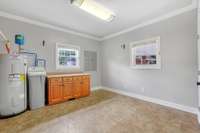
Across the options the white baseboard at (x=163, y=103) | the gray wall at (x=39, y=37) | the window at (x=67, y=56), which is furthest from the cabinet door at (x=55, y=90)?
the white baseboard at (x=163, y=103)

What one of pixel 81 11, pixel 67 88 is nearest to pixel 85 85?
pixel 67 88

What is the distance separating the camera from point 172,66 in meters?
2.82

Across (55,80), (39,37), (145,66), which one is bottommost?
(55,80)

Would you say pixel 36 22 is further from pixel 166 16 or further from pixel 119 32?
pixel 166 16

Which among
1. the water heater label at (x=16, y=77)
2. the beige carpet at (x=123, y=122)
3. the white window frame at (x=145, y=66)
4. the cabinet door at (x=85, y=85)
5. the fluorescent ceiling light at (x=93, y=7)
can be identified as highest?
the fluorescent ceiling light at (x=93, y=7)

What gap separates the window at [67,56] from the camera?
3854 mm

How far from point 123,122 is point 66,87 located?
2166 mm

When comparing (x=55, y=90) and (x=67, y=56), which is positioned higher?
(x=67, y=56)

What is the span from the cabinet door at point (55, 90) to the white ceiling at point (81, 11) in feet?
6.36

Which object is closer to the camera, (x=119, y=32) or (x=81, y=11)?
(x=81, y=11)

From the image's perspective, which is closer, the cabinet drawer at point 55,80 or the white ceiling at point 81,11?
the white ceiling at point 81,11

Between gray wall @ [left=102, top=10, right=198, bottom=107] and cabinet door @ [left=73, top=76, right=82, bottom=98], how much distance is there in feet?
6.03

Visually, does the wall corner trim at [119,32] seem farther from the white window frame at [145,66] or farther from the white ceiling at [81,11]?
the white window frame at [145,66]

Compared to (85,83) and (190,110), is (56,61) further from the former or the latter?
(190,110)
